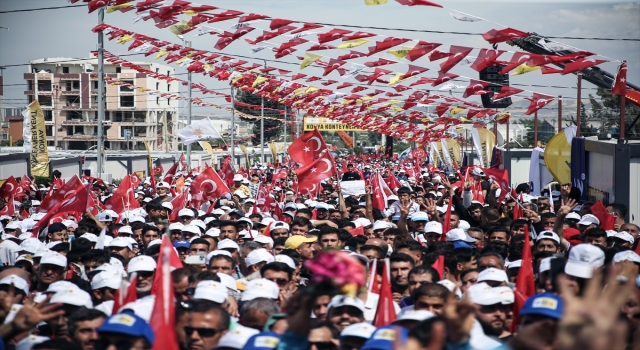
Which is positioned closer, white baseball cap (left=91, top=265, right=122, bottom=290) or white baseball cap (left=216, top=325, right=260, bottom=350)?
white baseball cap (left=216, top=325, right=260, bottom=350)

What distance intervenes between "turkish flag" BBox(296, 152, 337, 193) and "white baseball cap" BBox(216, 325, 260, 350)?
462 inches

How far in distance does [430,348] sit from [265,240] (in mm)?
6394

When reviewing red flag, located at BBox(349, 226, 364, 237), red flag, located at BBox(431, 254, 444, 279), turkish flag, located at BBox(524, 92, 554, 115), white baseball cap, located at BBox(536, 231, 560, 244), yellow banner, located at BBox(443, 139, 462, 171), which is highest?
turkish flag, located at BBox(524, 92, 554, 115)

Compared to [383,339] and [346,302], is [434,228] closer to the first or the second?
[346,302]

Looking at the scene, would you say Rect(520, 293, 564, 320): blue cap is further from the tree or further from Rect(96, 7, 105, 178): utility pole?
the tree

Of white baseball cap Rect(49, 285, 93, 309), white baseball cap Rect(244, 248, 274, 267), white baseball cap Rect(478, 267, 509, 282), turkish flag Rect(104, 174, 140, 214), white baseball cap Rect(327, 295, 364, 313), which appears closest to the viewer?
white baseball cap Rect(327, 295, 364, 313)

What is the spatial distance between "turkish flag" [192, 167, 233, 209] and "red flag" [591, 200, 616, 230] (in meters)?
7.21

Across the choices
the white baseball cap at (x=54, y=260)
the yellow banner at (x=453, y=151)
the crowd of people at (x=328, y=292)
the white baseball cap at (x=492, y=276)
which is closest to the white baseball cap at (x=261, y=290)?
the crowd of people at (x=328, y=292)

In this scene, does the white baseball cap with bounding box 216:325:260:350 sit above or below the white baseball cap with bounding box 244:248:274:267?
above

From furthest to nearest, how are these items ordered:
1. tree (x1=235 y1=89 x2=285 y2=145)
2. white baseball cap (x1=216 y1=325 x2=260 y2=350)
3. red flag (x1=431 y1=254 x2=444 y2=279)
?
tree (x1=235 y1=89 x2=285 y2=145) < red flag (x1=431 y1=254 x2=444 y2=279) < white baseball cap (x1=216 y1=325 x2=260 y2=350)

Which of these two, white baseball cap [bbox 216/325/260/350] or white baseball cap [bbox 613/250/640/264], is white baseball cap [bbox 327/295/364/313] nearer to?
white baseball cap [bbox 216/325/260/350]

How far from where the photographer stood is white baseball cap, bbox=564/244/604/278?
6543mm

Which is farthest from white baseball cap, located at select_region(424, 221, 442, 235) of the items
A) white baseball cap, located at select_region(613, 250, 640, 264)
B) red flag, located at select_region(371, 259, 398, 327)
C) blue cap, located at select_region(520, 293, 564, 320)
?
blue cap, located at select_region(520, 293, 564, 320)

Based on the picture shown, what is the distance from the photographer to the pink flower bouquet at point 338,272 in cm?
401
